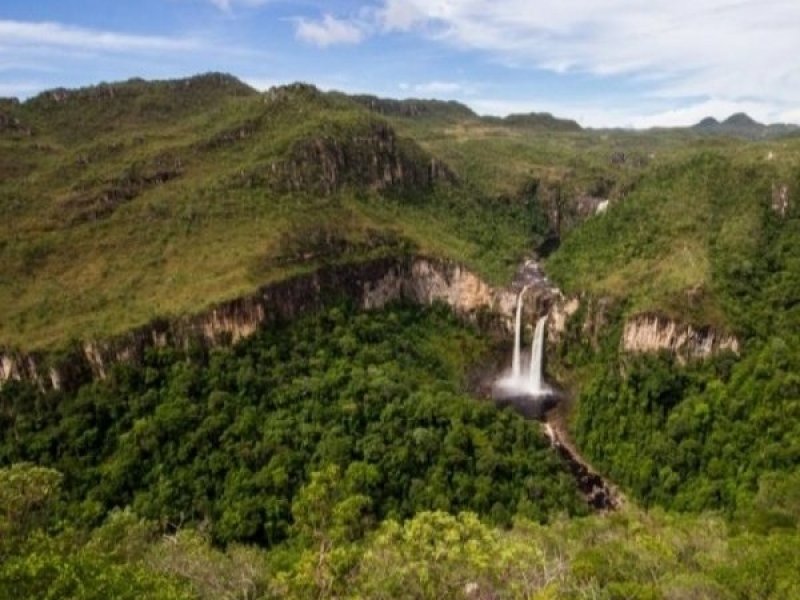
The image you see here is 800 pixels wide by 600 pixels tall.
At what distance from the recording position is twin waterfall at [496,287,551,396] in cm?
8456

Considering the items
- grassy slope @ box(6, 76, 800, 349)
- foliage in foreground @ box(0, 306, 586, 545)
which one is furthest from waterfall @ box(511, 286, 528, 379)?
foliage in foreground @ box(0, 306, 586, 545)

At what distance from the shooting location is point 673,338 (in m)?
72.8

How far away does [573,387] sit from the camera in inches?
3280

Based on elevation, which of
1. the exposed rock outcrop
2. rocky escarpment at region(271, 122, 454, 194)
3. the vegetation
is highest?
rocky escarpment at region(271, 122, 454, 194)

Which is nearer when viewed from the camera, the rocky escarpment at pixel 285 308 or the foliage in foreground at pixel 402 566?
the foliage in foreground at pixel 402 566

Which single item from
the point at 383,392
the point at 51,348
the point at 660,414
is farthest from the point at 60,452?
the point at 660,414

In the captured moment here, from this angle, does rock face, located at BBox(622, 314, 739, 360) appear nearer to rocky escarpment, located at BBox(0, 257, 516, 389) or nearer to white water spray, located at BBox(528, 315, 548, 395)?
white water spray, located at BBox(528, 315, 548, 395)

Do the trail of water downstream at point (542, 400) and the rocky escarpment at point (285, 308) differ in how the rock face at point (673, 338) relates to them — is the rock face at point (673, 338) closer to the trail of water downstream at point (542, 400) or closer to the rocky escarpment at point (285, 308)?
the trail of water downstream at point (542, 400)

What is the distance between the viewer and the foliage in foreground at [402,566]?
985 inches

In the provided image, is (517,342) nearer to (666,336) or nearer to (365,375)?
(666,336)

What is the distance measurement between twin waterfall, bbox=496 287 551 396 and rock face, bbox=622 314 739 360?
12020 mm

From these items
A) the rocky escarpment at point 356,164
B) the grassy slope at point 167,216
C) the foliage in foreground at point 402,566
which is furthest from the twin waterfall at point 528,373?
the foliage in foreground at point 402,566

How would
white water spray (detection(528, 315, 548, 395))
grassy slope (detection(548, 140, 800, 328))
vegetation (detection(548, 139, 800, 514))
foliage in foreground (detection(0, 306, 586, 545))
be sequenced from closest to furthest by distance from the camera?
1. foliage in foreground (detection(0, 306, 586, 545))
2. vegetation (detection(548, 139, 800, 514))
3. grassy slope (detection(548, 140, 800, 328))
4. white water spray (detection(528, 315, 548, 395))

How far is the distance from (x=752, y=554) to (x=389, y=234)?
208ft
